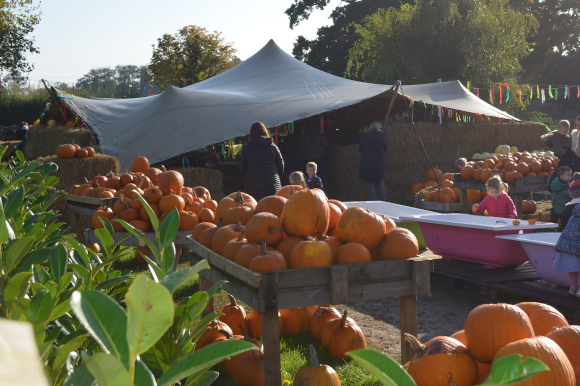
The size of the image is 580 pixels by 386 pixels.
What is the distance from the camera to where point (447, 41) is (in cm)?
1961

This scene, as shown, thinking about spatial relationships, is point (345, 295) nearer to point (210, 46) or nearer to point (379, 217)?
point (379, 217)

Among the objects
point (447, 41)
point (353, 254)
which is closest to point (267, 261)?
point (353, 254)

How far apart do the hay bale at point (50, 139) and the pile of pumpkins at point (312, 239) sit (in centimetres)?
1025

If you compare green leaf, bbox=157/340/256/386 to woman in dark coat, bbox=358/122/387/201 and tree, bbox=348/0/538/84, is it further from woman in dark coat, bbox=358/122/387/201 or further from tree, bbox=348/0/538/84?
tree, bbox=348/0/538/84

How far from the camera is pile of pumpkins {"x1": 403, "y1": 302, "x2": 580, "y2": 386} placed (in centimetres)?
162

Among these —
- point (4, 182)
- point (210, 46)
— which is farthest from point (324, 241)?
point (210, 46)

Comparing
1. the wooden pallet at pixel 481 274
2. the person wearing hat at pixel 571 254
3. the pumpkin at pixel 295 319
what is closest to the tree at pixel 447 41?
the wooden pallet at pixel 481 274

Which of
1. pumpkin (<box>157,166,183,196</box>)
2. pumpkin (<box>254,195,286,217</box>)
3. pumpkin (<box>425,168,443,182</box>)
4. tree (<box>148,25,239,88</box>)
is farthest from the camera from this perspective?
tree (<box>148,25,239,88</box>)

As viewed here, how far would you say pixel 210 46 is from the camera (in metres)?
31.5

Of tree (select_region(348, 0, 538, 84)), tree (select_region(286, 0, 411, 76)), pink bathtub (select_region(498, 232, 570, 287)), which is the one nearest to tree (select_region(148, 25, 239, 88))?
tree (select_region(286, 0, 411, 76))

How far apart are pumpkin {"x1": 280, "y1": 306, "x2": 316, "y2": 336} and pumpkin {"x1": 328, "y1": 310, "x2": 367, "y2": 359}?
0.50m

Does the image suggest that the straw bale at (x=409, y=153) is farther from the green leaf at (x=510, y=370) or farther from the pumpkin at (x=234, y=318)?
the green leaf at (x=510, y=370)

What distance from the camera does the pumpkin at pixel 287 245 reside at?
3.02m

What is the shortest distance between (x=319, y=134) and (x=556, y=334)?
10019 mm
